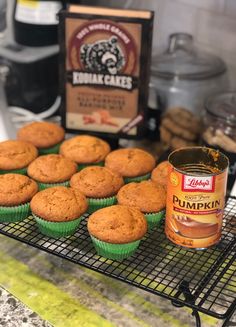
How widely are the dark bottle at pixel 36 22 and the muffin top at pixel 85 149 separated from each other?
0.43 metres

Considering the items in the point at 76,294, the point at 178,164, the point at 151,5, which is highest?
the point at 151,5

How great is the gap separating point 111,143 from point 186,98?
0.75 feet

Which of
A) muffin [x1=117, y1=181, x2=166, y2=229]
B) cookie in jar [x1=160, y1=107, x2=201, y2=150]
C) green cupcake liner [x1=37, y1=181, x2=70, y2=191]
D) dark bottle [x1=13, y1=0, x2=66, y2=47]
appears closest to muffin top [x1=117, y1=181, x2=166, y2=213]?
muffin [x1=117, y1=181, x2=166, y2=229]

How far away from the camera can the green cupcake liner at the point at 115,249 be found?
935mm

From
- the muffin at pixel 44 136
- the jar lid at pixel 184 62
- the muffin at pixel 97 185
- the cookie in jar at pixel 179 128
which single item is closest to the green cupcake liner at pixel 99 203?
the muffin at pixel 97 185

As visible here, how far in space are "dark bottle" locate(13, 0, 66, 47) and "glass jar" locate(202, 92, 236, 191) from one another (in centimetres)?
47

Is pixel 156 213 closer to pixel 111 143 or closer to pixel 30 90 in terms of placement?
pixel 111 143

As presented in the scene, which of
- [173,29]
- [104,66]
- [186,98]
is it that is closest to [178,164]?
[104,66]

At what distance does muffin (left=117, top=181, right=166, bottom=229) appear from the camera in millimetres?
1005

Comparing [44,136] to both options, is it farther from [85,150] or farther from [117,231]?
[117,231]

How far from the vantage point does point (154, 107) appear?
1.42 meters

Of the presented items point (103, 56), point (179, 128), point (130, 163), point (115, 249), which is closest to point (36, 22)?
point (103, 56)

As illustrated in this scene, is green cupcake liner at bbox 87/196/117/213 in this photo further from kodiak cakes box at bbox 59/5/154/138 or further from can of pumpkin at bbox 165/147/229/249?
kodiak cakes box at bbox 59/5/154/138

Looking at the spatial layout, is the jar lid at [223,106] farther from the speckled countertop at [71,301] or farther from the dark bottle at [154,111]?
the speckled countertop at [71,301]
